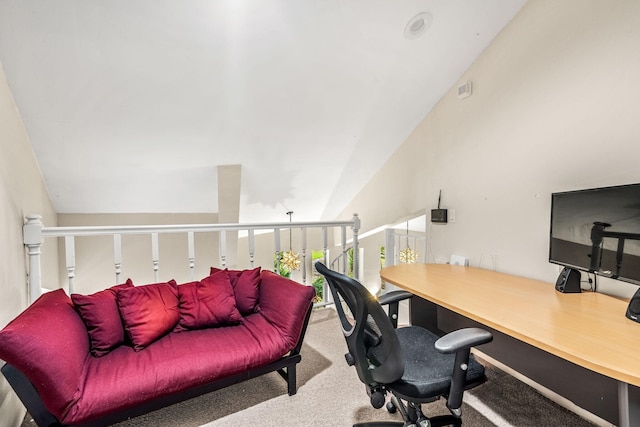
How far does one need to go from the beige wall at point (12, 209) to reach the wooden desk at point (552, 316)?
2.09 m

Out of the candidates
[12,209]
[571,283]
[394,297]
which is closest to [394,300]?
[394,297]

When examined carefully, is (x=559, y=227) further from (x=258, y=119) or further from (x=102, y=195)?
(x=102, y=195)

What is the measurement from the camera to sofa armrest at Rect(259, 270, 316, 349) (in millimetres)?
1809

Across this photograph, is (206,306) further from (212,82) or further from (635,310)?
(635,310)

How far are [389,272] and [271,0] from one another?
1938 millimetres

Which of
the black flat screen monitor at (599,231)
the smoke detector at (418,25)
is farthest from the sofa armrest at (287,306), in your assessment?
the smoke detector at (418,25)

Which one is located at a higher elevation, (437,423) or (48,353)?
(48,353)

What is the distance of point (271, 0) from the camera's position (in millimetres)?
1841

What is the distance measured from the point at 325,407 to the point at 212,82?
243 cm

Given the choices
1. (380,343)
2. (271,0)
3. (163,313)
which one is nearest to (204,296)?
(163,313)

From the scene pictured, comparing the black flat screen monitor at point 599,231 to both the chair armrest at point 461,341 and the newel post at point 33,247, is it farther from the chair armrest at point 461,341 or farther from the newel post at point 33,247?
the newel post at point 33,247

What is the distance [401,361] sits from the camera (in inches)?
45.8

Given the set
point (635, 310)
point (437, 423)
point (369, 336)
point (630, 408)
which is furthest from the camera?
point (437, 423)

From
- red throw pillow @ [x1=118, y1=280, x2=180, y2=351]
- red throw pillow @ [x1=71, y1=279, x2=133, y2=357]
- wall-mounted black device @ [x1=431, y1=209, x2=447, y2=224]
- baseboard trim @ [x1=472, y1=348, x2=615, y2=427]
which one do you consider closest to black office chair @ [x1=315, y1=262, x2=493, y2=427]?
baseboard trim @ [x1=472, y1=348, x2=615, y2=427]
